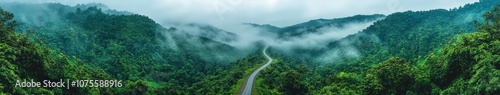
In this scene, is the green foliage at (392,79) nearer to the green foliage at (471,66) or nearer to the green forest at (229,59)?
the green forest at (229,59)

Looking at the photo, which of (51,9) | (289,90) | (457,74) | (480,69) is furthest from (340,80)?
(51,9)

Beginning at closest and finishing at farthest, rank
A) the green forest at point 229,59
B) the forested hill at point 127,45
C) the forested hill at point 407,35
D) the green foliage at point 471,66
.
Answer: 1. the green foliage at point 471,66
2. the green forest at point 229,59
3. the forested hill at point 127,45
4. the forested hill at point 407,35

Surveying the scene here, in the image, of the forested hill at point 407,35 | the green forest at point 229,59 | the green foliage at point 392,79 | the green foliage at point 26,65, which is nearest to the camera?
Result: the green foliage at point 26,65

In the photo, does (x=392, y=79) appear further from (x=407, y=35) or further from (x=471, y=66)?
(x=407, y=35)

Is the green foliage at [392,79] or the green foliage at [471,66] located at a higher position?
the green foliage at [471,66]

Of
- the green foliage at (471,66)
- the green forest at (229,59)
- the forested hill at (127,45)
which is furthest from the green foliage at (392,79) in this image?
the forested hill at (127,45)

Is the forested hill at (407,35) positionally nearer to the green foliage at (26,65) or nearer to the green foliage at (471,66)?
the green foliage at (471,66)

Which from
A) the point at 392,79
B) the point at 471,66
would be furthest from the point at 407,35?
the point at 471,66

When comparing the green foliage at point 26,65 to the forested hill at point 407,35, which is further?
the forested hill at point 407,35
